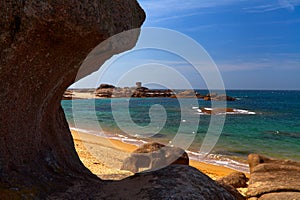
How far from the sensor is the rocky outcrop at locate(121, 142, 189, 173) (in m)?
11.5

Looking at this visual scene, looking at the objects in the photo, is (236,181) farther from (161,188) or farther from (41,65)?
(41,65)

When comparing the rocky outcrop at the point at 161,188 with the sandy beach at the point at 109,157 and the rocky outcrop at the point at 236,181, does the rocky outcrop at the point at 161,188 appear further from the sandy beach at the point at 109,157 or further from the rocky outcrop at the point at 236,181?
the rocky outcrop at the point at 236,181

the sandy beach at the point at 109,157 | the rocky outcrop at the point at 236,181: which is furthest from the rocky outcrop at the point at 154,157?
the rocky outcrop at the point at 236,181

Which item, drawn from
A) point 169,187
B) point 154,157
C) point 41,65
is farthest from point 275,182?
point 41,65

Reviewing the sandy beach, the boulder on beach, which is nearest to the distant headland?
the sandy beach

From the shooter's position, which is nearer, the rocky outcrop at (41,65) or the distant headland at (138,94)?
the rocky outcrop at (41,65)

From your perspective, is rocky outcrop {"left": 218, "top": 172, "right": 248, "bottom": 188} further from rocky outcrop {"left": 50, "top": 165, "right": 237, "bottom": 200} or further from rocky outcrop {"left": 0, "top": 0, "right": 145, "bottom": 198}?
rocky outcrop {"left": 0, "top": 0, "right": 145, "bottom": 198}

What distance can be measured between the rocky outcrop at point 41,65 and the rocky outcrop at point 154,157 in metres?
6.88

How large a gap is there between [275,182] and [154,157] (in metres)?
3.98

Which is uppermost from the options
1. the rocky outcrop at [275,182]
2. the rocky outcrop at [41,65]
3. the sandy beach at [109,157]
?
the rocky outcrop at [41,65]

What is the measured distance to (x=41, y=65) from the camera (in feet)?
13.0

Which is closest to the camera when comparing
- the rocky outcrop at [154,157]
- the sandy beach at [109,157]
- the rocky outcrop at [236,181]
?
the rocky outcrop at [154,157]

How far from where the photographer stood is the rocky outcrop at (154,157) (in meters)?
11.5

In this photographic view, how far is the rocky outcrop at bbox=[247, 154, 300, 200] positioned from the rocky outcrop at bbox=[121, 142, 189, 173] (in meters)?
2.41
